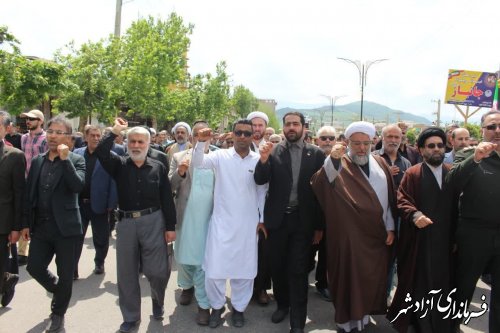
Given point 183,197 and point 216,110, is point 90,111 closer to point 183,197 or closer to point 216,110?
point 216,110

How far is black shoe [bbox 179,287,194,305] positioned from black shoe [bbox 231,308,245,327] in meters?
0.70

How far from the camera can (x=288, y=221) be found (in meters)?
4.11

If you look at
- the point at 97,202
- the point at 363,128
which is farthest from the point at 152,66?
the point at 363,128

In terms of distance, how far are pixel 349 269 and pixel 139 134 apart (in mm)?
2308

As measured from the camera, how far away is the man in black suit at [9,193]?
385 cm

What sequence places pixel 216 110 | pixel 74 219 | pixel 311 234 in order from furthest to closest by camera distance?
pixel 216 110, pixel 311 234, pixel 74 219

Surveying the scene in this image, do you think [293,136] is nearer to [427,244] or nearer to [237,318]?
[427,244]

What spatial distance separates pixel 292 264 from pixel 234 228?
666 mm

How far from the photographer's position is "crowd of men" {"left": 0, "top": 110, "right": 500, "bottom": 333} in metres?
3.69

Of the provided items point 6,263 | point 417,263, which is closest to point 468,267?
point 417,263

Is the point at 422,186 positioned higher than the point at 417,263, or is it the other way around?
the point at 422,186

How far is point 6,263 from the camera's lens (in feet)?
13.1

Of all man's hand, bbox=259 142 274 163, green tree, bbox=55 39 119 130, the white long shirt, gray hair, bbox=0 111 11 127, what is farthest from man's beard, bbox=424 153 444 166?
green tree, bbox=55 39 119 130

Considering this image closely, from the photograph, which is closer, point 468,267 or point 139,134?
point 468,267
